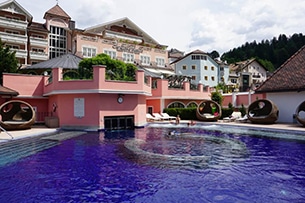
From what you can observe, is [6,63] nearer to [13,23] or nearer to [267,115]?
[13,23]

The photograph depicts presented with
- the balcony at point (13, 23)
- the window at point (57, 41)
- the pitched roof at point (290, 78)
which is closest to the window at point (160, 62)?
the window at point (57, 41)

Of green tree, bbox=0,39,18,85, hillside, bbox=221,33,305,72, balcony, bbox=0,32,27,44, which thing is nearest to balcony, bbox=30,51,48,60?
balcony, bbox=0,32,27,44

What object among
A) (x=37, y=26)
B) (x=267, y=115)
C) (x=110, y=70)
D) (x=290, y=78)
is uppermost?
(x=37, y=26)

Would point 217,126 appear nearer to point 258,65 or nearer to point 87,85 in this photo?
point 87,85

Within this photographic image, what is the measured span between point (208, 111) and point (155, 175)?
2399 centimetres

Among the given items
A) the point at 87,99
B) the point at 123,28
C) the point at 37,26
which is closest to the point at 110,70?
the point at 87,99

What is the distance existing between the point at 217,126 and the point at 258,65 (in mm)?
58064

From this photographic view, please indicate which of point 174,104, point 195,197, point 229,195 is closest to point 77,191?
point 195,197

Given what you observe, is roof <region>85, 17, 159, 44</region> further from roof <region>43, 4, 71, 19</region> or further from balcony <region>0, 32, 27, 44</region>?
balcony <region>0, 32, 27, 44</region>

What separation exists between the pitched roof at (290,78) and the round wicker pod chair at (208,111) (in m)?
4.89

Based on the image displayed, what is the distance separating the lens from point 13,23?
121 ft

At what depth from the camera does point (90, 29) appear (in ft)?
143

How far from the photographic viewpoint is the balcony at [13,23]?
3569cm

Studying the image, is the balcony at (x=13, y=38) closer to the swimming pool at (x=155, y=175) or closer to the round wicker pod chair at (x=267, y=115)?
the swimming pool at (x=155, y=175)
